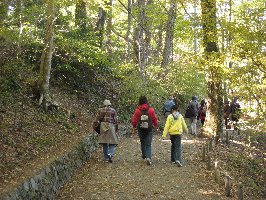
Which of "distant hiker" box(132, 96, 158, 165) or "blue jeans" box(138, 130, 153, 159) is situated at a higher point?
"distant hiker" box(132, 96, 158, 165)

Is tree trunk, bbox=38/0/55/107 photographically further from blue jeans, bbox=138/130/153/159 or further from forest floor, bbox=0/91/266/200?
blue jeans, bbox=138/130/153/159

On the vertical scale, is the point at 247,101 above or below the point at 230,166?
above

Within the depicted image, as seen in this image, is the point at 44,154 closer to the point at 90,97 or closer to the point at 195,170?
the point at 195,170

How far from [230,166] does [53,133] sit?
611 cm

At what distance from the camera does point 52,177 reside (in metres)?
7.36

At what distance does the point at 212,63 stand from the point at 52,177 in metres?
7.32

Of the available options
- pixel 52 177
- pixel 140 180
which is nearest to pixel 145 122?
pixel 140 180

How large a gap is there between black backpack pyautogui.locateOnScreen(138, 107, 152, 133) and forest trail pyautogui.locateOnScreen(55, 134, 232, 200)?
1108mm

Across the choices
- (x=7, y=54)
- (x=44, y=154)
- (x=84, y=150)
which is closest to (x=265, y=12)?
(x=84, y=150)

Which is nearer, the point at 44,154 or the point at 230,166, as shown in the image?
the point at 44,154

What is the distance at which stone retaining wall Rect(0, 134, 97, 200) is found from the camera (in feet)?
19.4

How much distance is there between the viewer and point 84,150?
34.4ft

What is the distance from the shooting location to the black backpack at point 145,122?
999 cm

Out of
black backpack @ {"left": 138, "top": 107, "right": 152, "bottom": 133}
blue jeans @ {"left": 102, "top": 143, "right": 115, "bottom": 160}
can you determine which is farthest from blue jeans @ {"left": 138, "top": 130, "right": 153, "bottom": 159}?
blue jeans @ {"left": 102, "top": 143, "right": 115, "bottom": 160}
